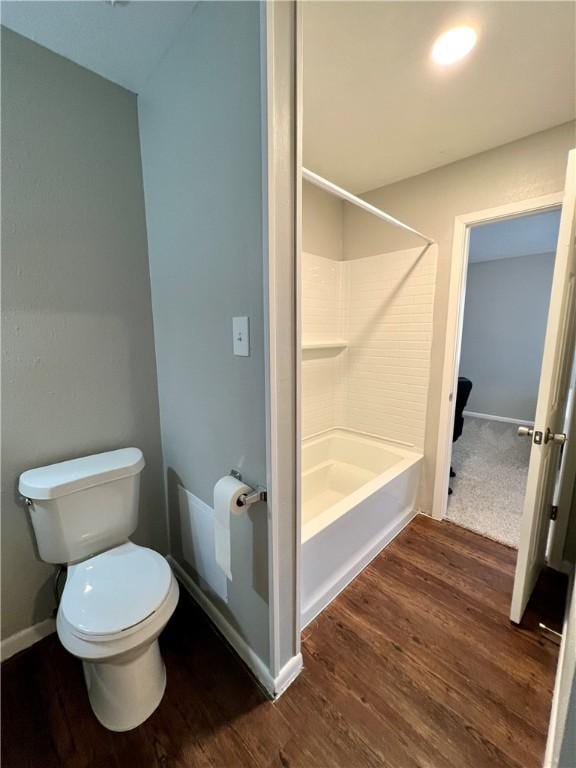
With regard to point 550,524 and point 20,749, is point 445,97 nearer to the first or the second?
point 550,524

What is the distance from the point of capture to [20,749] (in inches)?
39.7

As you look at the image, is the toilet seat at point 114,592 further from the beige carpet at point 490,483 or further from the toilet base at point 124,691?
the beige carpet at point 490,483

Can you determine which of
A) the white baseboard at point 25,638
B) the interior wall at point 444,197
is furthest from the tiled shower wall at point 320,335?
the white baseboard at point 25,638

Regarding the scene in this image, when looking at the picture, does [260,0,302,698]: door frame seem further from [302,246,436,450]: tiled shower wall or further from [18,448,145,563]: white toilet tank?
[302,246,436,450]: tiled shower wall

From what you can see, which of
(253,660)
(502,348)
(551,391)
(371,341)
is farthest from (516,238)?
(253,660)

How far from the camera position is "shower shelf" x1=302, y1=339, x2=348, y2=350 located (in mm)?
2228

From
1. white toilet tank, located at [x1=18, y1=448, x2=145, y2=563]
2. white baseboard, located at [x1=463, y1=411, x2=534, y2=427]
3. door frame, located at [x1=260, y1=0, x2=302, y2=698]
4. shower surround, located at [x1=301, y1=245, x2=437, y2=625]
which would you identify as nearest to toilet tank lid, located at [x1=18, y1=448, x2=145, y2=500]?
white toilet tank, located at [x1=18, y1=448, x2=145, y2=563]

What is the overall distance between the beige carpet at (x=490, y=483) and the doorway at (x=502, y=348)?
11 millimetres

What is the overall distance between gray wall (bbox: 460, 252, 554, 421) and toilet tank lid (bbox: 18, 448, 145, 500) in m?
5.28

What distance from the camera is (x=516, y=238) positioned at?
3711 mm

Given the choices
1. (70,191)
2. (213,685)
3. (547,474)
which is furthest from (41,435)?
(547,474)

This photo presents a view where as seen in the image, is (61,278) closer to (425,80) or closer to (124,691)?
(124,691)

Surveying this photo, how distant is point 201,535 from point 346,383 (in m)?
1.72

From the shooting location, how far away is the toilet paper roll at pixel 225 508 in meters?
1.02
